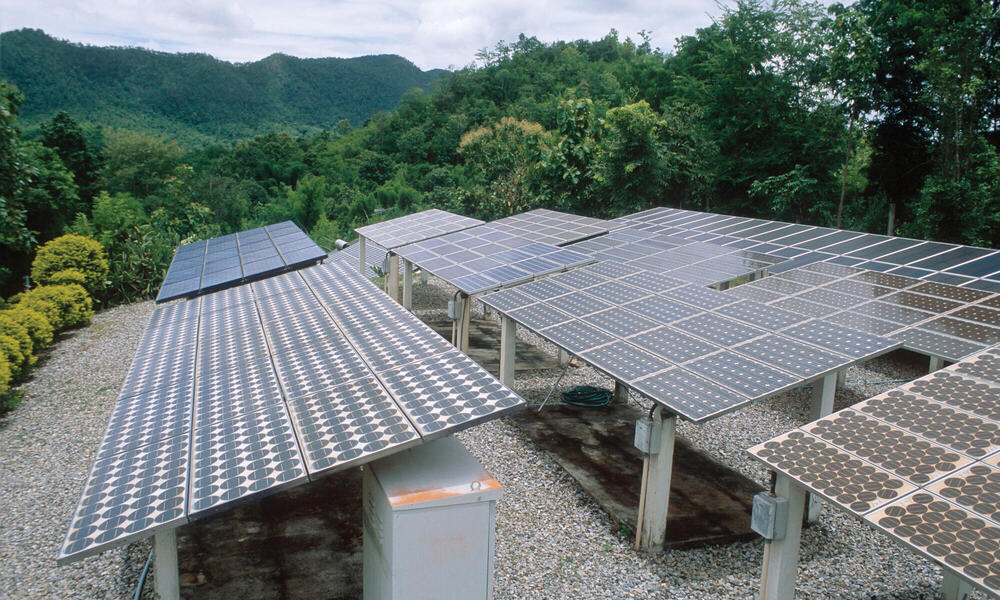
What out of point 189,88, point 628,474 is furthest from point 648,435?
point 189,88

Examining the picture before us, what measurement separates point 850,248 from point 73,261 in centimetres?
2233

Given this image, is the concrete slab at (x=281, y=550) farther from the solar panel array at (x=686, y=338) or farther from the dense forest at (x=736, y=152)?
the dense forest at (x=736, y=152)

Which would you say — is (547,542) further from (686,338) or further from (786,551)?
(686,338)

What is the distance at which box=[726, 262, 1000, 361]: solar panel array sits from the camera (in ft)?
→ 27.9

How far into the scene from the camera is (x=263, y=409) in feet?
20.4

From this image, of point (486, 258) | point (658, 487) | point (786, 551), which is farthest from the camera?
point (486, 258)

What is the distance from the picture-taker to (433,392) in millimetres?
6102

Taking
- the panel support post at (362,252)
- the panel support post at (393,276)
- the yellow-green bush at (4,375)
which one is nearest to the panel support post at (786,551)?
the yellow-green bush at (4,375)

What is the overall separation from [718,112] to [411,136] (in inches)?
1189

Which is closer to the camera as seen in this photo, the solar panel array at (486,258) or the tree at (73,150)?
the solar panel array at (486,258)

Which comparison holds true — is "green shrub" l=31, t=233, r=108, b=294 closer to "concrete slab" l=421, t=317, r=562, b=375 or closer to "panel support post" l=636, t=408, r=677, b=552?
"concrete slab" l=421, t=317, r=562, b=375

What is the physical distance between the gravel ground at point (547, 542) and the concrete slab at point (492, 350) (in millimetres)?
3550

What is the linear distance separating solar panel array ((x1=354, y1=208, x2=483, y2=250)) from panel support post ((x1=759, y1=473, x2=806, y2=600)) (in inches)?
542

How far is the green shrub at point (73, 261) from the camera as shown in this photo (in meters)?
19.6
